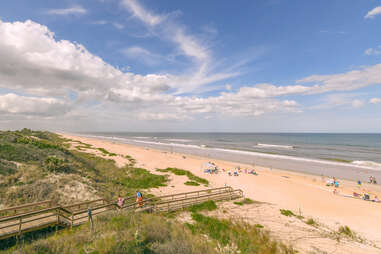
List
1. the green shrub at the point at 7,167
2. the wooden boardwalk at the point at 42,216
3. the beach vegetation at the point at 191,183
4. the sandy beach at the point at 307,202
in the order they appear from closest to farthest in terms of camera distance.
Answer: the wooden boardwalk at the point at 42,216
the sandy beach at the point at 307,202
the green shrub at the point at 7,167
the beach vegetation at the point at 191,183

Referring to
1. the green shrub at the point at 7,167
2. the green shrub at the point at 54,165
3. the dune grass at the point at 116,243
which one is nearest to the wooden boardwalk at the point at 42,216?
the dune grass at the point at 116,243

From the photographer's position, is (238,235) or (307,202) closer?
(238,235)

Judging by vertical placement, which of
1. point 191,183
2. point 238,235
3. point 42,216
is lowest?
point 191,183

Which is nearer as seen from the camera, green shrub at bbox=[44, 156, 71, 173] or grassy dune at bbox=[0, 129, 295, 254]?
grassy dune at bbox=[0, 129, 295, 254]

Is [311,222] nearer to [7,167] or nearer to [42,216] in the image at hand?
[42,216]

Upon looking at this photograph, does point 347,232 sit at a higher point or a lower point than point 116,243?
lower

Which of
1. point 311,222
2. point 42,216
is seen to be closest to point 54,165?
point 42,216

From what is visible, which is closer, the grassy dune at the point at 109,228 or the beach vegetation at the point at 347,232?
the grassy dune at the point at 109,228

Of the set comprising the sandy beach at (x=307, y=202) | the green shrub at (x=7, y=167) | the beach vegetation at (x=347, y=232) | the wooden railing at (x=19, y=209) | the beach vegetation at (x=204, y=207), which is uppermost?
the green shrub at (x=7, y=167)

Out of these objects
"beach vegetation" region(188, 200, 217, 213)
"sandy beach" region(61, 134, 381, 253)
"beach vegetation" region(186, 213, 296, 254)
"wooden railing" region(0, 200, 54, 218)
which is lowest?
"sandy beach" region(61, 134, 381, 253)

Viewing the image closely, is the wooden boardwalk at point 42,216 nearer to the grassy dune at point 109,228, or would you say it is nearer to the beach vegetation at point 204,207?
the grassy dune at point 109,228

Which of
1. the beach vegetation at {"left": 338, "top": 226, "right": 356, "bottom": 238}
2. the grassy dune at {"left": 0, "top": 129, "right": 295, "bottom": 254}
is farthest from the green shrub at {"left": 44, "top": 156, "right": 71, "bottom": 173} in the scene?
the beach vegetation at {"left": 338, "top": 226, "right": 356, "bottom": 238}

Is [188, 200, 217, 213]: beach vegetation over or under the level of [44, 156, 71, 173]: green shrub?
under

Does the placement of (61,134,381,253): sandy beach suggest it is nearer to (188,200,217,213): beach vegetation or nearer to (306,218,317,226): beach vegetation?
(306,218,317,226): beach vegetation
